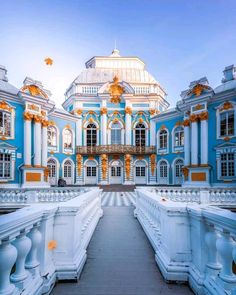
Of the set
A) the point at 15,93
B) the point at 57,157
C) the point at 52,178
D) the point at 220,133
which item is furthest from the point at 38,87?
the point at 220,133

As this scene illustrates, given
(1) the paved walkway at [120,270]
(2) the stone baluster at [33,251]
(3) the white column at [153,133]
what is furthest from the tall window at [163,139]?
(2) the stone baluster at [33,251]

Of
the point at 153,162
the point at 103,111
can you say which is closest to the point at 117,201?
the point at 153,162

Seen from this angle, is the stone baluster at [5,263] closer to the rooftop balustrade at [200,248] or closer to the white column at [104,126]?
the rooftop balustrade at [200,248]

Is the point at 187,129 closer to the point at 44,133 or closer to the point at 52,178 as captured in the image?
the point at 44,133

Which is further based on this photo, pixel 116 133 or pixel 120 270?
pixel 116 133

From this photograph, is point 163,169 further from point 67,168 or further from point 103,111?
point 67,168

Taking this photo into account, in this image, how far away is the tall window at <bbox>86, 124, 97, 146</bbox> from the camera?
2399 cm

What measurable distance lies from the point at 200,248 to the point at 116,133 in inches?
860

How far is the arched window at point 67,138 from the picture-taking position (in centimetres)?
2276

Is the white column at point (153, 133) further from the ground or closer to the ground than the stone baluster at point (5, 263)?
further from the ground

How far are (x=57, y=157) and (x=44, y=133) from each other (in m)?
4.10

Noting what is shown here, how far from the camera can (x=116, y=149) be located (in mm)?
23078

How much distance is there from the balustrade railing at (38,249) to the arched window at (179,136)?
63.4 ft

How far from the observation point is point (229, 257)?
2.07m
